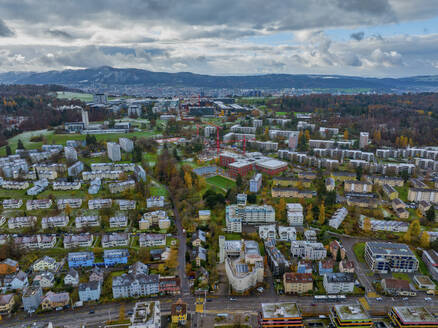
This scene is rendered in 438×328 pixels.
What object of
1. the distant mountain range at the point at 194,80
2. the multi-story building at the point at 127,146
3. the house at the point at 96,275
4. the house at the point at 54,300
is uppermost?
the distant mountain range at the point at 194,80

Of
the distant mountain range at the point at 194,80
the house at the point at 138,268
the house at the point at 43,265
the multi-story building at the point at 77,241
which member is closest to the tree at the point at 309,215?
the house at the point at 138,268

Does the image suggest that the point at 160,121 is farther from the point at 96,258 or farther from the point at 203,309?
the point at 203,309

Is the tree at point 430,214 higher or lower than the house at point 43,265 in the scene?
higher

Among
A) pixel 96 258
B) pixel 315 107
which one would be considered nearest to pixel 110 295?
pixel 96 258

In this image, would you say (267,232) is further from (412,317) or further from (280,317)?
(412,317)

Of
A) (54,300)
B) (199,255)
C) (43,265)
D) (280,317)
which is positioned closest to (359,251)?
(280,317)

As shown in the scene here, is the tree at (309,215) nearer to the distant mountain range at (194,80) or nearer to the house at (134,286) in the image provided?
the house at (134,286)

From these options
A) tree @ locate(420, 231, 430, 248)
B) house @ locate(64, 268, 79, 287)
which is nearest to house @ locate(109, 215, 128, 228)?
house @ locate(64, 268, 79, 287)
